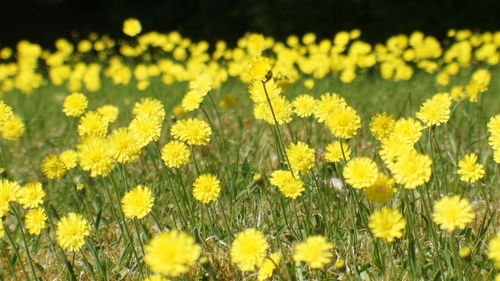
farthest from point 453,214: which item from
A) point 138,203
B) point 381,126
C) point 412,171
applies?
point 138,203

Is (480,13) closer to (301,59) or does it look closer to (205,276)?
(301,59)

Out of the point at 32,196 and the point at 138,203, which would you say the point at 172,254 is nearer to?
the point at 138,203

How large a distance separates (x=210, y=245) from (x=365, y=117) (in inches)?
65.1

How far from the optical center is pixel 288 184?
194 cm

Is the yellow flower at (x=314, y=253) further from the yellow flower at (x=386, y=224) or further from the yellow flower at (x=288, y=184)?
the yellow flower at (x=288, y=184)

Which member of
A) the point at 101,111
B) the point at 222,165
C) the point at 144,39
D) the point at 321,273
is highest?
the point at 144,39

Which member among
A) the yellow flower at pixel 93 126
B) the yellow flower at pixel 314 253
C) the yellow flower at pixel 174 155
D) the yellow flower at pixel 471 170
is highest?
the yellow flower at pixel 93 126

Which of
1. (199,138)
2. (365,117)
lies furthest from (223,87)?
(199,138)

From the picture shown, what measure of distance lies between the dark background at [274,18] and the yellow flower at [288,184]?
4.98 meters

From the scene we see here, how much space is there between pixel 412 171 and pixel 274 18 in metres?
5.59

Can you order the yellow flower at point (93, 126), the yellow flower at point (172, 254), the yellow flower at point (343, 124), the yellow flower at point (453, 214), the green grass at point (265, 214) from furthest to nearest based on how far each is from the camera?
the yellow flower at point (93, 126), the green grass at point (265, 214), the yellow flower at point (343, 124), the yellow flower at point (453, 214), the yellow flower at point (172, 254)

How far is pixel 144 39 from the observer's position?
555 centimetres

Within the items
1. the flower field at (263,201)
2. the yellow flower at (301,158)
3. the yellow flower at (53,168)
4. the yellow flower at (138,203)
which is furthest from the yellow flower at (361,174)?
the yellow flower at (53,168)

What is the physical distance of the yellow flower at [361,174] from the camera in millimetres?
1716
